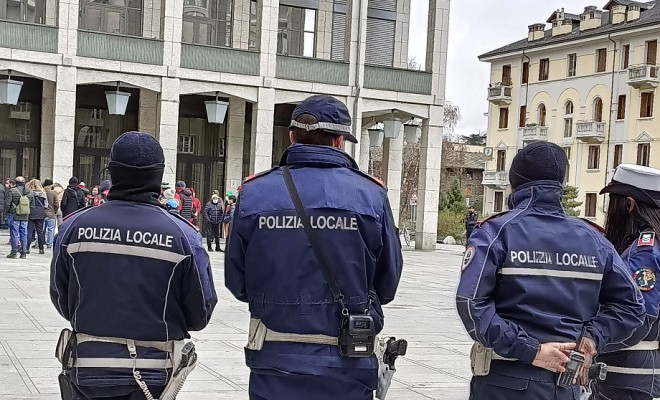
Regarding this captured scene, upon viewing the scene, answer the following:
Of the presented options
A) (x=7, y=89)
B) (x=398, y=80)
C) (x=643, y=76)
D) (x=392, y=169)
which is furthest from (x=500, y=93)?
(x=7, y=89)

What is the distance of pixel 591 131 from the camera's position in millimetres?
62875

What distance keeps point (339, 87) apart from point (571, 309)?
1114 inches

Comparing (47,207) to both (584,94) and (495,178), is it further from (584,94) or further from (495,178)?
(495,178)

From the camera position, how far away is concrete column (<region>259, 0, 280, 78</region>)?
31.0 metres

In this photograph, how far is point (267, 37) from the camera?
31.1 m

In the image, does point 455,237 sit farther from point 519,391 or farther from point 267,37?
point 519,391

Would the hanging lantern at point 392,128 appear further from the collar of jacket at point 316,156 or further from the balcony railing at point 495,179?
the balcony railing at point 495,179

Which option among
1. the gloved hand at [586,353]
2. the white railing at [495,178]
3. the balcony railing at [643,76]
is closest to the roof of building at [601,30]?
the balcony railing at [643,76]

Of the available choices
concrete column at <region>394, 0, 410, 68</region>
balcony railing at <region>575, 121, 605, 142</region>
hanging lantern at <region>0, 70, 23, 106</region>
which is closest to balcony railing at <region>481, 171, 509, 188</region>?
balcony railing at <region>575, 121, 605, 142</region>

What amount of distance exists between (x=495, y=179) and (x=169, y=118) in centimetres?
4517

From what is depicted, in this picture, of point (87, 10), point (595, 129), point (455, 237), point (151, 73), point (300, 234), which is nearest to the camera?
point (300, 234)

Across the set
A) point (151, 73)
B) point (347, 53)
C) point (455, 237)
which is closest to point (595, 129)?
point (455, 237)

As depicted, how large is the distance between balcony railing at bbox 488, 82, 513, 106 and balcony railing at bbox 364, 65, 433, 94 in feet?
130

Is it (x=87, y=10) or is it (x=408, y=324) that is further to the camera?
(x=87, y=10)
